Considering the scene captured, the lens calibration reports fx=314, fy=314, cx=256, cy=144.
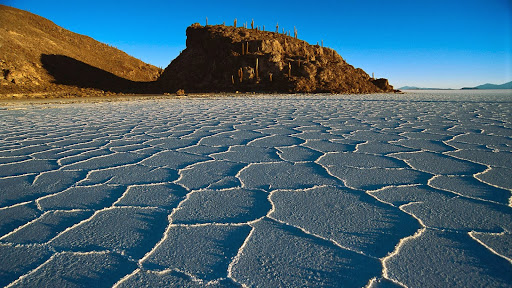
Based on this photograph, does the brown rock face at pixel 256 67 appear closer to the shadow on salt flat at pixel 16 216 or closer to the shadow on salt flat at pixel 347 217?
the shadow on salt flat at pixel 347 217

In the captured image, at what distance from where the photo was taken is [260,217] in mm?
1314

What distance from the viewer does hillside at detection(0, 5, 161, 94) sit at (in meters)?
19.7

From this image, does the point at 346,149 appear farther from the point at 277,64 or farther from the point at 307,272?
the point at 277,64

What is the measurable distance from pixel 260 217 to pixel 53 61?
2764cm

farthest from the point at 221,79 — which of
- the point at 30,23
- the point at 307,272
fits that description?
the point at 307,272

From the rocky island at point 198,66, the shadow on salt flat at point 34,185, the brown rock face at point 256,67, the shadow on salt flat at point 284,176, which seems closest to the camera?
the shadow on salt flat at point 34,185

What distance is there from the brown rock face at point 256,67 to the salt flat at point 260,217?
17983 millimetres

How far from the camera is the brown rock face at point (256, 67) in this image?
820 inches

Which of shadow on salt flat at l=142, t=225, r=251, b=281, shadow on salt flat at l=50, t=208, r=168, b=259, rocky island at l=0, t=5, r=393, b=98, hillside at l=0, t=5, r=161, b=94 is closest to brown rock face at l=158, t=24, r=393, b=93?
rocky island at l=0, t=5, r=393, b=98

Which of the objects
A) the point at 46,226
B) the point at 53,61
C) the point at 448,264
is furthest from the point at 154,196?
the point at 53,61

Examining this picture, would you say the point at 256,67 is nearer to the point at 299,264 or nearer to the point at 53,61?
the point at 53,61

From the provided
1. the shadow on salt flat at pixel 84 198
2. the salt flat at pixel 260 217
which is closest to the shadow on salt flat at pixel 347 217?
the salt flat at pixel 260 217

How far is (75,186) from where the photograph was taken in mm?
1749

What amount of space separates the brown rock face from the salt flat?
18.0m
